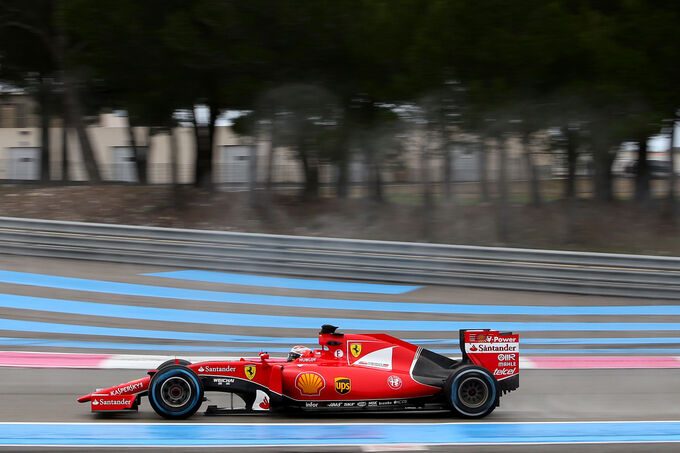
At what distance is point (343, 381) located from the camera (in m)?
6.30

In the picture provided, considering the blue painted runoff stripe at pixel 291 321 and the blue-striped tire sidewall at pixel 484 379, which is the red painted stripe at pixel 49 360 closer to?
the blue painted runoff stripe at pixel 291 321

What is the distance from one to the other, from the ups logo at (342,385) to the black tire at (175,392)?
108 centimetres

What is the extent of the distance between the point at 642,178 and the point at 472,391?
525 inches

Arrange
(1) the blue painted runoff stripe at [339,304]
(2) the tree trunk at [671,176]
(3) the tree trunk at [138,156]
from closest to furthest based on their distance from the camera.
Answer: (1) the blue painted runoff stripe at [339,304] < (2) the tree trunk at [671,176] < (3) the tree trunk at [138,156]

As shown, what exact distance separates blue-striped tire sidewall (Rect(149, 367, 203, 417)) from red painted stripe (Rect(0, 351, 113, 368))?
2.34m

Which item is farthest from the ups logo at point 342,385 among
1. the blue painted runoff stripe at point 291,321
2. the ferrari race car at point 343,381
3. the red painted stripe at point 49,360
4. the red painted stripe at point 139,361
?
the blue painted runoff stripe at point 291,321

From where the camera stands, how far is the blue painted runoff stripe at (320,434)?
5.67 meters

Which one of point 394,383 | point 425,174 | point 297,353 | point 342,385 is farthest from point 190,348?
point 425,174

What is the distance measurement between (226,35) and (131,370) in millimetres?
9975

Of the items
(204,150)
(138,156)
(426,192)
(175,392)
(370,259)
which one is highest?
(138,156)

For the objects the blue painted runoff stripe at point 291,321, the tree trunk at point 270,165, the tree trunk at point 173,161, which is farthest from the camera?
the tree trunk at point 173,161

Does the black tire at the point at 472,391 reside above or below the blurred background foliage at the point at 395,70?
below

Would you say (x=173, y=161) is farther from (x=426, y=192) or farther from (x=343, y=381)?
(x=343, y=381)

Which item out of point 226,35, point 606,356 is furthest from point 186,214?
point 606,356
